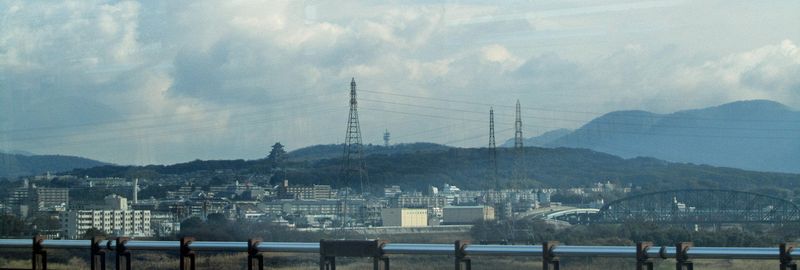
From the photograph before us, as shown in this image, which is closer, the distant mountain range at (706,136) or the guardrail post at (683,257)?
the guardrail post at (683,257)

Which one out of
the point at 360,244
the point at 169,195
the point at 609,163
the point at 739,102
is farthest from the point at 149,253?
the point at 739,102

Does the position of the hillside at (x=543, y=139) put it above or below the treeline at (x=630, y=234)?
above

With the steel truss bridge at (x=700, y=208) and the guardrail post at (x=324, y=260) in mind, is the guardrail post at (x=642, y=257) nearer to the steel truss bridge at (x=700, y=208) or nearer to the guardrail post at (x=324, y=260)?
the guardrail post at (x=324, y=260)

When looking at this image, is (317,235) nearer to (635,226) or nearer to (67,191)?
(635,226)

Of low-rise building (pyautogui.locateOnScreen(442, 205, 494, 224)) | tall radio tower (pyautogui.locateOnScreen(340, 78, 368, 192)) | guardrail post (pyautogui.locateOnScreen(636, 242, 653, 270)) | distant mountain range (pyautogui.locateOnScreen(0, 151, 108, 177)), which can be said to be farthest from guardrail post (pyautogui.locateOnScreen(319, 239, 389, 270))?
distant mountain range (pyautogui.locateOnScreen(0, 151, 108, 177))

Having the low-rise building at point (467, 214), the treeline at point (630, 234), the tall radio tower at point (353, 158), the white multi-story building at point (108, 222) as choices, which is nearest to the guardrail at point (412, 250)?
the treeline at point (630, 234)
